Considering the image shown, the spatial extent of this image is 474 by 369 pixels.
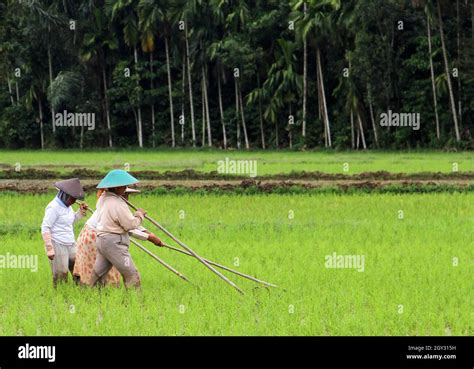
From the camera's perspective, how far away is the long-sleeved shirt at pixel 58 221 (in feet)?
33.0

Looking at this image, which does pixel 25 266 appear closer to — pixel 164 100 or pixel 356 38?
pixel 356 38

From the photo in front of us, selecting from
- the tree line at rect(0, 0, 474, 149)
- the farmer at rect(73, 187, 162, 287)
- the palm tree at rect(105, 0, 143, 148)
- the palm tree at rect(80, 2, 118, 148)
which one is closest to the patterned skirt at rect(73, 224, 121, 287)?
the farmer at rect(73, 187, 162, 287)

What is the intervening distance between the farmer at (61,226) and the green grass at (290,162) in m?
16.4

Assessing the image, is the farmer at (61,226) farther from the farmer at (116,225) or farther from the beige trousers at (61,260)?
the farmer at (116,225)

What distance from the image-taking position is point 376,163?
30578 mm

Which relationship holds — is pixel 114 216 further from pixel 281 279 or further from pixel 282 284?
pixel 281 279

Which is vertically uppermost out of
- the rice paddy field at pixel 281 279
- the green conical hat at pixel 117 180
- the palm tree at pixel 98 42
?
the palm tree at pixel 98 42

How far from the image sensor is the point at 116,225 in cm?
966

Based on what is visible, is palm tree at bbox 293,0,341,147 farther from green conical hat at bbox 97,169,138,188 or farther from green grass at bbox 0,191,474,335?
green conical hat at bbox 97,169,138,188

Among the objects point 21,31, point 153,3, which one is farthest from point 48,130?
point 153,3

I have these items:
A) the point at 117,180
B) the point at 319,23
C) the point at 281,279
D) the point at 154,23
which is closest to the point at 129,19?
the point at 154,23

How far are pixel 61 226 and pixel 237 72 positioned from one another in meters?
32.6

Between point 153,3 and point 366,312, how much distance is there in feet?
119

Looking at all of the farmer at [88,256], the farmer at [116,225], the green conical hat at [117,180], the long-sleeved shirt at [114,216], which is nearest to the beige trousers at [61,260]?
the farmer at [88,256]
